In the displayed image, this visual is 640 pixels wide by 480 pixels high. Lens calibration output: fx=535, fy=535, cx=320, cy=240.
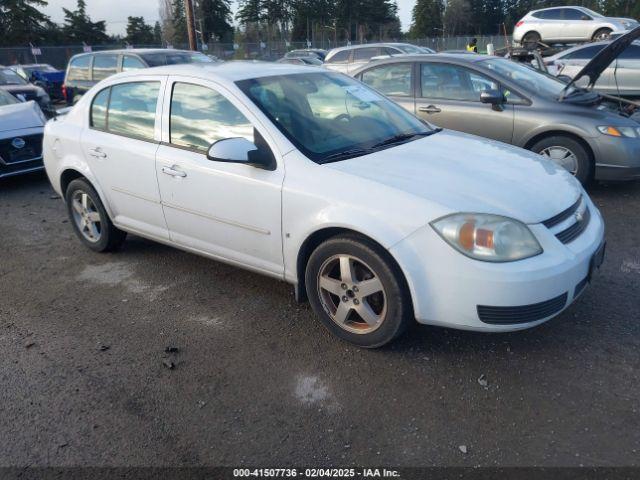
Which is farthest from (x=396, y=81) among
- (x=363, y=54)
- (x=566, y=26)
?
(x=566, y=26)

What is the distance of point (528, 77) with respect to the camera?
6.52 metres

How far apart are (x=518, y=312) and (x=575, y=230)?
0.67 m

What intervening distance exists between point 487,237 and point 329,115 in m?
1.55

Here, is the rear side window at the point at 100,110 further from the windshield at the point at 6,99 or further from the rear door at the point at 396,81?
the windshield at the point at 6,99

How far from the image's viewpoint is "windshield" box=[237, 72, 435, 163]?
3443 millimetres

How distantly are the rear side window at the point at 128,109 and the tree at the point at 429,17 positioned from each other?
78587 millimetres

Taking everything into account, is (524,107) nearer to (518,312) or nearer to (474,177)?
(474,177)

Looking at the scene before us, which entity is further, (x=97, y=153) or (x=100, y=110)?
(x=100, y=110)

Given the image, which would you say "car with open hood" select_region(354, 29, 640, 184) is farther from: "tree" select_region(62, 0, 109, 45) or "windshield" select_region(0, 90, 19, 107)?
"tree" select_region(62, 0, 109, 45)

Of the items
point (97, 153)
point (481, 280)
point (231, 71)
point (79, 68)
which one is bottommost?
point (481, 280)

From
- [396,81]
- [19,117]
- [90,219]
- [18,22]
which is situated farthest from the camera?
[18,22]

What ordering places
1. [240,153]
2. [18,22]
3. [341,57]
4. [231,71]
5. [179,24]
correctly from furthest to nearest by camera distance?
[179,24] < [18,22] < [341,57] < [231,71] < [240,153]

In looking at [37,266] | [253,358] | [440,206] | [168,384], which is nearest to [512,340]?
[440,206]

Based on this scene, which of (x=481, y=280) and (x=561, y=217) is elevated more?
(x=561, y=217)
